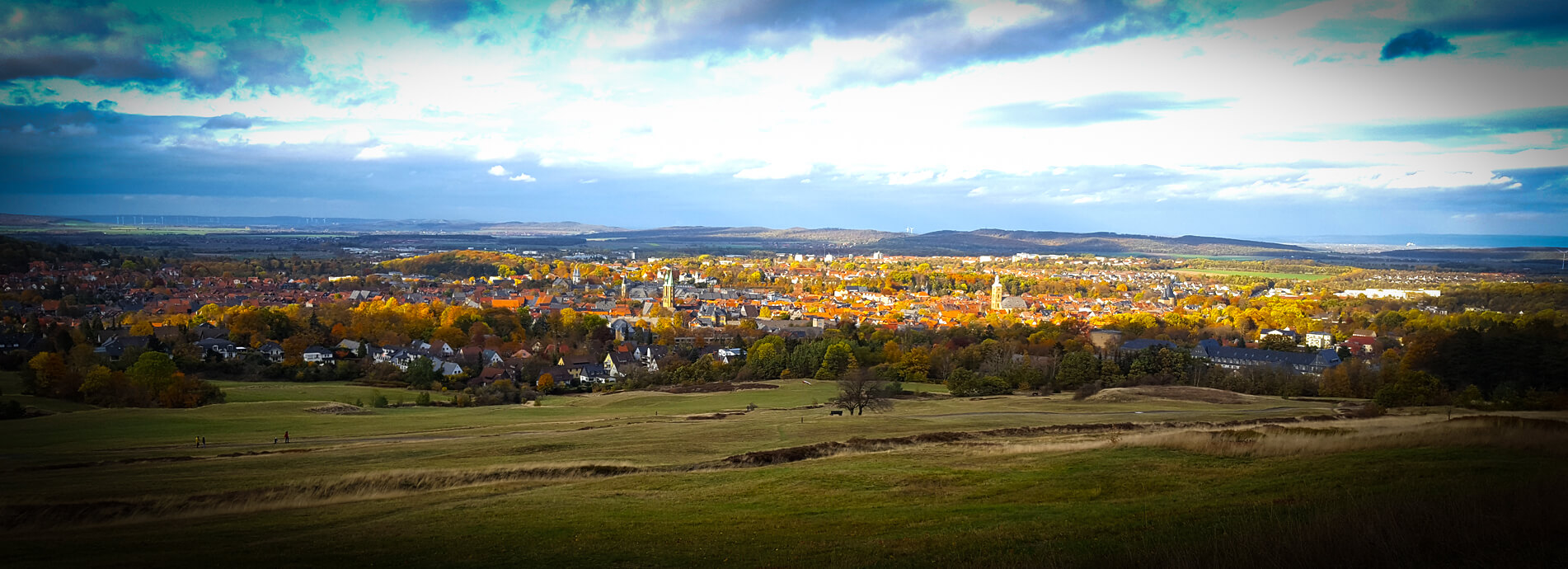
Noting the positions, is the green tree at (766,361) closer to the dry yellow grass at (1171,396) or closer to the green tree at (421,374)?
the green tree at (421,374)

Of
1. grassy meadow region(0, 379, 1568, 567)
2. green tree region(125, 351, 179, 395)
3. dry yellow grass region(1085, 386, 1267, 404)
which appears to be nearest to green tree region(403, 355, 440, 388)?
green tree region(125, 351, 179, 395)

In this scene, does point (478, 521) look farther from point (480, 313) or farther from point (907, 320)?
point (907, 320)

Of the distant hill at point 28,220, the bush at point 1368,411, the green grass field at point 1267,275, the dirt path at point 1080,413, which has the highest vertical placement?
the distant hill at point 28,220

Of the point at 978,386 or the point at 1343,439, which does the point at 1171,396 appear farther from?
the point at 1343,439

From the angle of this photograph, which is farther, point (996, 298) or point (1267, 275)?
point (1267, 275)

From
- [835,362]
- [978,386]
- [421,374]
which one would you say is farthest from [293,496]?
[835,362]

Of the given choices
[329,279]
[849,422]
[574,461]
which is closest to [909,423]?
[849,422]

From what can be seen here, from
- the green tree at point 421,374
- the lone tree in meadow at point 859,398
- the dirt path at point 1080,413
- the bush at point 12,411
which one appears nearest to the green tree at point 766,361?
the lone tree in meadow at point 859,398

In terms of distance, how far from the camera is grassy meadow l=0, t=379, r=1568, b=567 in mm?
9159

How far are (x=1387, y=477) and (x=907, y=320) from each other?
275 feet

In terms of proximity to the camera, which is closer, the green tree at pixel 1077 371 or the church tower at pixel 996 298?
the green tree at pixel 1077 371

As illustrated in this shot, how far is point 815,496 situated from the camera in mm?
16031

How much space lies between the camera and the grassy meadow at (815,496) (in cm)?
916

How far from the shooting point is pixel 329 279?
376 feet
